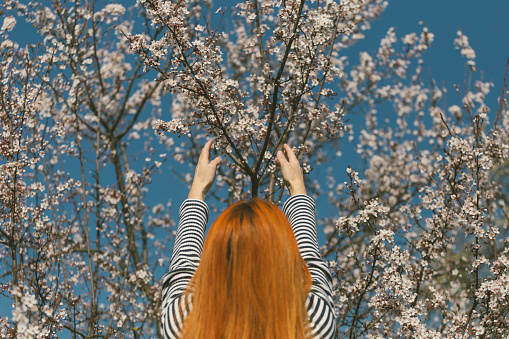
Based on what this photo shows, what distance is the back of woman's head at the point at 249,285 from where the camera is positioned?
1470mm

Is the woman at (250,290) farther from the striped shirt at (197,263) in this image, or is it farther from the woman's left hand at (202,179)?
the woman's left hand at (202,179)

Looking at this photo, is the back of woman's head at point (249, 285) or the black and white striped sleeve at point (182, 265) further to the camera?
the black and white striped sleeve at point (182, 265)

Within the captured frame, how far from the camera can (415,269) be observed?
4445 mm

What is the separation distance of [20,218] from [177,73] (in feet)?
A: 7.13

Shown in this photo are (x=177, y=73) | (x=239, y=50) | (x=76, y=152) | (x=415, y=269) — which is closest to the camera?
(x=177, y=73)

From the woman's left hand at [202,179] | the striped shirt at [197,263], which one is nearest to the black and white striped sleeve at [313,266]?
the striped shirt at [197,263]

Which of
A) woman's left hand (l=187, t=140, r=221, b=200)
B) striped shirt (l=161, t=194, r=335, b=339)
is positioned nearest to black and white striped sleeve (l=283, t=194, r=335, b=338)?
striped shirt (l=161, t=194, r=335, b=339)

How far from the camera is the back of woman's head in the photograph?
57.9 inches

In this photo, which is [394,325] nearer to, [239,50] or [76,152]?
[76,152]

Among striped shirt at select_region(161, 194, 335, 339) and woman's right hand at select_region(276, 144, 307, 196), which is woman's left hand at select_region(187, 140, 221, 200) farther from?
woman's right hand at select_region(276, 144, 307, 196)

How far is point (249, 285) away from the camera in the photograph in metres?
1.47

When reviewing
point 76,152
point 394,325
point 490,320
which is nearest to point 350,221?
point 490,320

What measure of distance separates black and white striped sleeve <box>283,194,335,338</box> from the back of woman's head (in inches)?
2.0

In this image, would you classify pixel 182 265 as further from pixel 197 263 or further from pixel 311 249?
pixel 311 249
